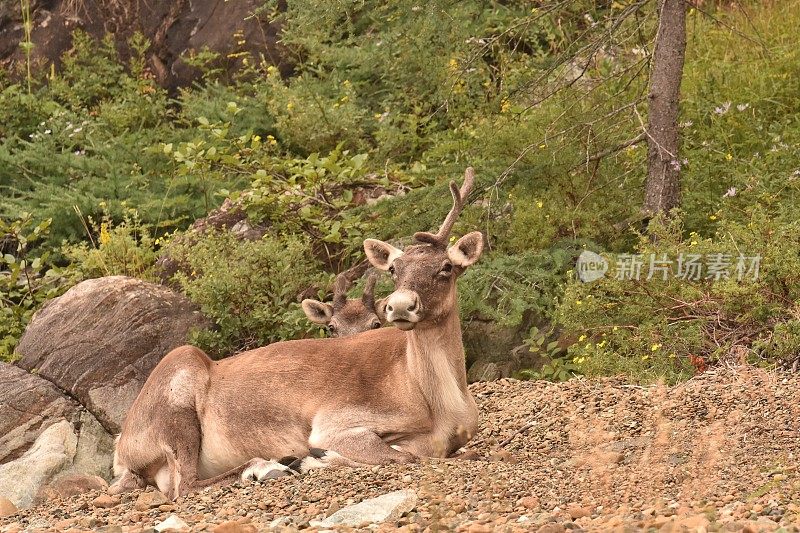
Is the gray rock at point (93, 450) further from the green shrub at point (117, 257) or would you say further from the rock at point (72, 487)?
the green shrub at point (117, 257)

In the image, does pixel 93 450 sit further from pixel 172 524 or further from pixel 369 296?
pixel 172 524

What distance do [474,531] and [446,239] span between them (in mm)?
3495

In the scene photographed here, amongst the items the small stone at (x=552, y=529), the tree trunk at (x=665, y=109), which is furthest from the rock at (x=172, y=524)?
the tree trunk at (x=665, y=109)

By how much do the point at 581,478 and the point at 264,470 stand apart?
2.13 metres

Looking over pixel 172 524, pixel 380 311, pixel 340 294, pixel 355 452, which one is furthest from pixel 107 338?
pixel 172 524

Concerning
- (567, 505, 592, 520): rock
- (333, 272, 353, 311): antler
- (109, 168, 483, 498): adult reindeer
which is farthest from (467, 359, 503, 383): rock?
(567, 505, 592, 520): rock

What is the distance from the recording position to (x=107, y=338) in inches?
470

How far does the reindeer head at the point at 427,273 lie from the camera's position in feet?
26.9

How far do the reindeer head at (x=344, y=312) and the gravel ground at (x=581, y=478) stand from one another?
4.85 feet

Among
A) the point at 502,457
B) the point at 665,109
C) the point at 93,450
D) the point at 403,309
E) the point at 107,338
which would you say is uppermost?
the point at 665,109

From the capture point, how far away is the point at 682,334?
406 inches

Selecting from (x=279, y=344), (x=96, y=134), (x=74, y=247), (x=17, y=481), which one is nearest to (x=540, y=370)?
(x=279, y=344)

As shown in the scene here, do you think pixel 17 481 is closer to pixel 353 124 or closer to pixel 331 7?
pixel 331 7

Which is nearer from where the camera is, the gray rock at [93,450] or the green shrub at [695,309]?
the green shrub at [695,309]
